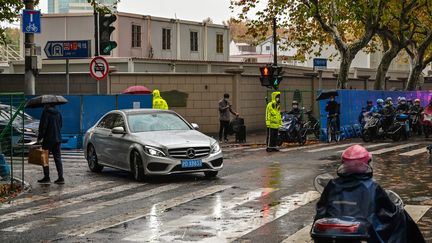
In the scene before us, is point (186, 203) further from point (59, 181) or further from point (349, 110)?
point (349, 110)

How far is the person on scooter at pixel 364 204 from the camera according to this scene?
5808 millimetres

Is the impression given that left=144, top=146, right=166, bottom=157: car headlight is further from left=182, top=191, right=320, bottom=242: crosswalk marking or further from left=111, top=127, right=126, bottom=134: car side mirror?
left=182, top=191, right=320, bottom=242: crosswalk marking

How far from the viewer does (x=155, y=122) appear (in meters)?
16.3

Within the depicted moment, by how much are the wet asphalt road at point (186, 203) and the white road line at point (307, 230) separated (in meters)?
0.09

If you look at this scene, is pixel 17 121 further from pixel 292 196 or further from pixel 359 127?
pixel 359 127

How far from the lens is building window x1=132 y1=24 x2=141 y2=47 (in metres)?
45.2

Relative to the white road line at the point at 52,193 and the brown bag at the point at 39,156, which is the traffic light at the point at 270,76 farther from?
the brown bag at the point at 39,156

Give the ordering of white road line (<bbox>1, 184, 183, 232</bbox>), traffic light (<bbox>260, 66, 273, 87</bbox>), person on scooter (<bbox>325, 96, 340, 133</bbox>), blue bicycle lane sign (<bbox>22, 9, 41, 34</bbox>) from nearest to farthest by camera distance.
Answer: white road line (<bbox>1, 184, 183, 232</bbox>)
blue bicycle lane sign (<bbox>22, 9, 41, 34</bbox>)
person on scooter (<bbox>325, 96, 340, 133</bbox>)
traffic light (<bbox>260, 66, 273, 87</bbox>)

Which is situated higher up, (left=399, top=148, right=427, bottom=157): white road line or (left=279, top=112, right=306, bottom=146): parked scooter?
(left=279, top=112, right=306, bottom=146): parked scooter

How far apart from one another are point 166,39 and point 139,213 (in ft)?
124

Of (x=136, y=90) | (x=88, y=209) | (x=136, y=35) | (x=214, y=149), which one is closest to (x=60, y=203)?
(x=88, y=209)

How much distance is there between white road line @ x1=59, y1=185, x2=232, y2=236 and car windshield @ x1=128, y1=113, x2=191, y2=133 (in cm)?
253

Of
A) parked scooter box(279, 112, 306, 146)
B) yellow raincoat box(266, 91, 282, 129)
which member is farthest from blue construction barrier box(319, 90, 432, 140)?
yellow raincoat box(266, 91, 282, 129)

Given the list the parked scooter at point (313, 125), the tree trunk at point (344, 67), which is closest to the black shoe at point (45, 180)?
the parked scooter at point (313, 125)
